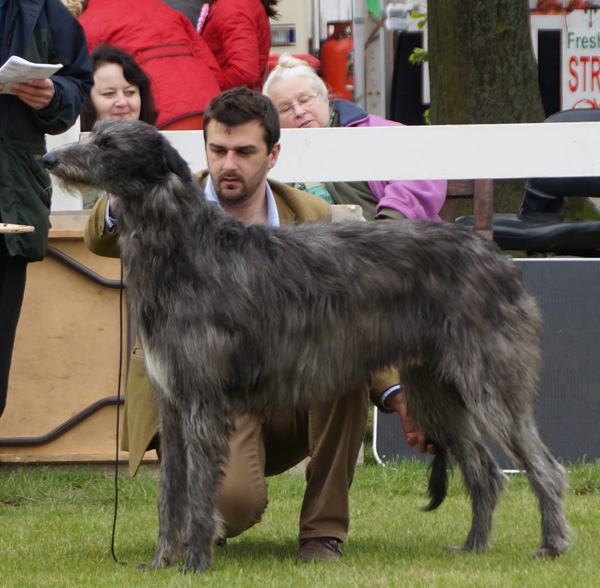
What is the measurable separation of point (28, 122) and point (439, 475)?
7.72 feet

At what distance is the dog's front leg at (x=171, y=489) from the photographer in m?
4.01

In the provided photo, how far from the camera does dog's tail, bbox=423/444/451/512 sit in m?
4.51

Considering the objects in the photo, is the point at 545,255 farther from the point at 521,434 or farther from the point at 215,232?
the point at 215,232

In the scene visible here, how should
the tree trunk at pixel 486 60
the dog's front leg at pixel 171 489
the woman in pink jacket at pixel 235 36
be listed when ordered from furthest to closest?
the tree trunk at pixel 486 60 → the woman in pink jacket at pixel 235 36 → the dog's front leg at pixel 171 489

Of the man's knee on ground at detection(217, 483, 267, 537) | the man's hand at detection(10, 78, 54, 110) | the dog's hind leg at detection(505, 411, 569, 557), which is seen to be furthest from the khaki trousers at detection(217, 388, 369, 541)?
the man's hand at detection(10, 78, 54, 110)

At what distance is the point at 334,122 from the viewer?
6.53 meters

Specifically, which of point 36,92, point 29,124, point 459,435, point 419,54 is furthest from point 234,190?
point 419,54

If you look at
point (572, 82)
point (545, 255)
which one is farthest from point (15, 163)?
point (572, 82)

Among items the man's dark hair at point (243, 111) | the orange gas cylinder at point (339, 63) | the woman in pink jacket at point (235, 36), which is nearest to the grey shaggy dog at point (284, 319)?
the man's dark hair at point (243, 111)

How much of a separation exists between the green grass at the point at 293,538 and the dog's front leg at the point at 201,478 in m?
0.09

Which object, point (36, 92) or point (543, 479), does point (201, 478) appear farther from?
point (36, 92)

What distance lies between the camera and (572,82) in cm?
1217

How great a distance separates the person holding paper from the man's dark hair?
2.63 ft

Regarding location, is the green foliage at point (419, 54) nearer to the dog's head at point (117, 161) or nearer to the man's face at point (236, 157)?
the man's face at point (236, 157)
